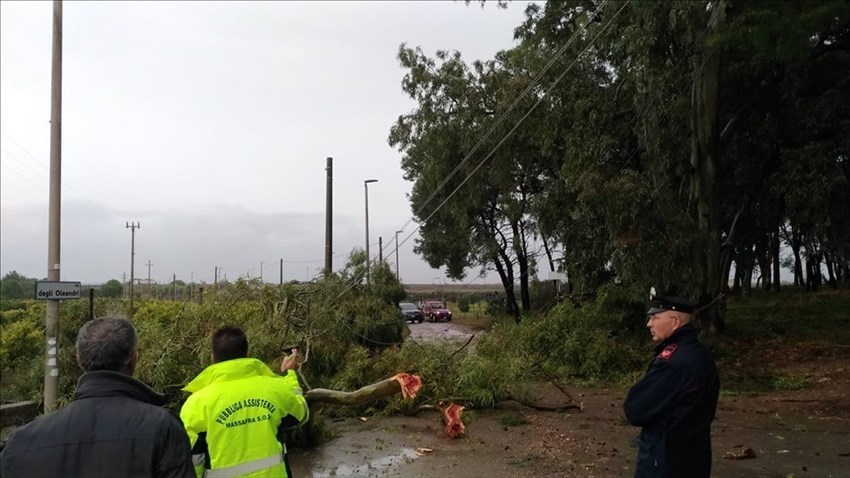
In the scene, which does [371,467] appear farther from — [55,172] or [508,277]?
[508,277]

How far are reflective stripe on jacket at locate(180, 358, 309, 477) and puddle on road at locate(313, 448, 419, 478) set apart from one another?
4.21 m

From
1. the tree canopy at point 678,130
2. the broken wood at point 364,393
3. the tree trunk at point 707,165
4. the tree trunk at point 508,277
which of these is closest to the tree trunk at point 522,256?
the tree trunk at point 508,277

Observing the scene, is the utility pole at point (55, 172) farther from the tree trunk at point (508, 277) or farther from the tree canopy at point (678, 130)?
the tree trunk at point (508, 277)

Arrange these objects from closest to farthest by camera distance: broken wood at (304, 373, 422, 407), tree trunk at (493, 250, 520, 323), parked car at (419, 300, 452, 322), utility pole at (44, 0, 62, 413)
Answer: broken wood at (304, 373, 422, 407) → utility pole at (44, 0, 62, 413) → tree trunk at (493, 250, 520, 323) → parked car at (419, 300, 452, 322)

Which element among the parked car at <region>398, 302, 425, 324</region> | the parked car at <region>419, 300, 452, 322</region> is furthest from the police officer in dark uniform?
the parked car at <region>419, 300, 452, 322</region>

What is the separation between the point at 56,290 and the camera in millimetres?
9852

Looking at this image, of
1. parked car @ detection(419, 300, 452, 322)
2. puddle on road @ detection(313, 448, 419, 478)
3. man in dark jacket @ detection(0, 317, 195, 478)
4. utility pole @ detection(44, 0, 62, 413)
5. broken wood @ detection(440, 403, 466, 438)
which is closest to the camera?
man in dark jacket @ detection(0, 317, 195, 478)

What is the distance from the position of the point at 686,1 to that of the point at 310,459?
9.57m

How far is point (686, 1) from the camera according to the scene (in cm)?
1100

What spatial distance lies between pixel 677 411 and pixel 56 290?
9656 mm

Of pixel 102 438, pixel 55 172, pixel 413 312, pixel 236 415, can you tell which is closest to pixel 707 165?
pixel 55 172

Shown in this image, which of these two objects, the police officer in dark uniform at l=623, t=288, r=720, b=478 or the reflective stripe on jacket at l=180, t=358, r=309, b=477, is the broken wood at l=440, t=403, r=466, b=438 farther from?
the reflective stripe on jacket at l=180, t=358, r=309, b=477

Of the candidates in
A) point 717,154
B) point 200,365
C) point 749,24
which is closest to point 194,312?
point 200,365

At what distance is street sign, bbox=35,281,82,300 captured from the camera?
973cm
